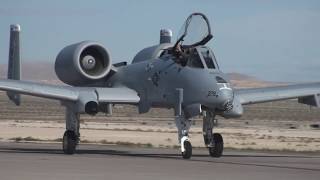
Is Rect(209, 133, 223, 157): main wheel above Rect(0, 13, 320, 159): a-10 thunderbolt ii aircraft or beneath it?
beneath

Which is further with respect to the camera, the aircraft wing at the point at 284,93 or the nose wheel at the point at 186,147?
Result: the aircraft wing at the point at 284,93

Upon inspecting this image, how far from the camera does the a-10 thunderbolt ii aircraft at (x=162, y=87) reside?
84.2ft

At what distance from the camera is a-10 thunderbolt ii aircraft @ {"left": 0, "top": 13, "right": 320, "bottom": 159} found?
84.2ft

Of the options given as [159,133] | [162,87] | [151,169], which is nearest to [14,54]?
[162,87]

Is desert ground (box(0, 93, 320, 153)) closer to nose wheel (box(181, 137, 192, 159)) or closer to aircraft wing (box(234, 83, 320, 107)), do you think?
aircraft wing (box(234, 83, 320, 107))

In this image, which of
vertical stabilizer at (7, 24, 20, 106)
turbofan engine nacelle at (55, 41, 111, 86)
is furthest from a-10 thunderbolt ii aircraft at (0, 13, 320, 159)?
vertical stabilizer at (7, 24, 20, 106)

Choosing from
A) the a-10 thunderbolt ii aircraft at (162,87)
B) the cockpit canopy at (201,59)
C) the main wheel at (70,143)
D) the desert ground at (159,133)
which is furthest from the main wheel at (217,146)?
the main wheel at (70,143)

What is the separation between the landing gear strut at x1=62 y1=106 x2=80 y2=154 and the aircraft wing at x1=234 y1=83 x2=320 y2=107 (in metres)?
6.55

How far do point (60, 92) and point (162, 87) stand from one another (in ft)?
12.5

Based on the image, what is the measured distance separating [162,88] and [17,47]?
34.6ft

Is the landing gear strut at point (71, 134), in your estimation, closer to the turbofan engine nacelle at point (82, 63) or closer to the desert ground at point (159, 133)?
the turbofan engine nacelle at point (82, 63)

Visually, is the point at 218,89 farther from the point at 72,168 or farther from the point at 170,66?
the point at 72,168

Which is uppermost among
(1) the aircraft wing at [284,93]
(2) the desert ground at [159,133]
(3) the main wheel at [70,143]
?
(1) the aircraft wing at [284,93]

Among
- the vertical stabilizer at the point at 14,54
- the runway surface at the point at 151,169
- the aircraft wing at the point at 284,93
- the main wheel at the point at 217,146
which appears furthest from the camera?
Answer: the vertical stabilizer at the point at 14,54
